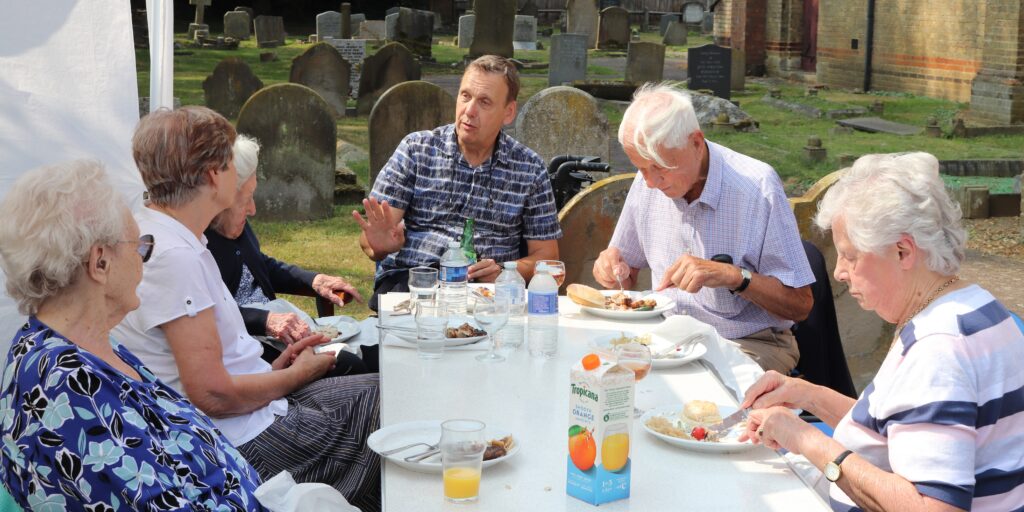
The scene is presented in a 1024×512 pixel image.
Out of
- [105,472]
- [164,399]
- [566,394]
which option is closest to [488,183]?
[566,394]

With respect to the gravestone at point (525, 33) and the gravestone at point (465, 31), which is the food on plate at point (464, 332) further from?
the gravestone at point (525, 33)

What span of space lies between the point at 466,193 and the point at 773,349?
5.31ft

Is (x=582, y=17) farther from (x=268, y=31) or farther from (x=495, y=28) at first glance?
(x=268, y=31)

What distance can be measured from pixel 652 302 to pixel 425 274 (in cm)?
88

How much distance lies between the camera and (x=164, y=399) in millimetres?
2422

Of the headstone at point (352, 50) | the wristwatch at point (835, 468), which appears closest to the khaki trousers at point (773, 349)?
the wristwatch at point (835, 468)

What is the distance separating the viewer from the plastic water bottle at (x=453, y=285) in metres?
3.82

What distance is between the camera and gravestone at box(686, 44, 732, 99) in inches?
714

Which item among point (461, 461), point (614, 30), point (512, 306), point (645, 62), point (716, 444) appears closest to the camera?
point (461, 461)

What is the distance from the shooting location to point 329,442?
10.9ft

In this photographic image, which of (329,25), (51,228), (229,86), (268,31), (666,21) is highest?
(666,21)

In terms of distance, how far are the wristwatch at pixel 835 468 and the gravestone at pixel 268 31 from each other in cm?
2499

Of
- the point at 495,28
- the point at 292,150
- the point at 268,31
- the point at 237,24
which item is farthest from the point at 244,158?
the point at 237,24

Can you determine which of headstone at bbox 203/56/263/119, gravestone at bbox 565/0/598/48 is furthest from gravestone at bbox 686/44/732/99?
gravestone at bbox 565/0/598/48
